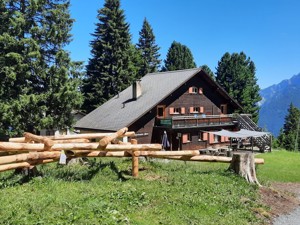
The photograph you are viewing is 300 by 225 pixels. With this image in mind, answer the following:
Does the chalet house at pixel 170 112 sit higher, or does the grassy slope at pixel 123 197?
the chalet house at pixel 170 112

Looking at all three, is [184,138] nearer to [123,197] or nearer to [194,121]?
[194,121]

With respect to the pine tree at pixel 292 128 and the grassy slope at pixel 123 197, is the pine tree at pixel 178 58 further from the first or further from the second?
the grassy slope at pixel 123 197

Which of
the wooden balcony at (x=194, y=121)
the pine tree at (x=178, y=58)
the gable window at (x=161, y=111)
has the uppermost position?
the pine tree at (x=178, y=58)

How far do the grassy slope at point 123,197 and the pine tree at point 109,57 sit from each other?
3457cm

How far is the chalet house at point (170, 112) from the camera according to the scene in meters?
33.4

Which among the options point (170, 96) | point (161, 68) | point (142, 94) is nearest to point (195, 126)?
point (170, 96)

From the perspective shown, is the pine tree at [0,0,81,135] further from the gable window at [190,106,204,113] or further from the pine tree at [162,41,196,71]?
the pine tree at [162,41,196,71]

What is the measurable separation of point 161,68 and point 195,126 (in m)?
34.8

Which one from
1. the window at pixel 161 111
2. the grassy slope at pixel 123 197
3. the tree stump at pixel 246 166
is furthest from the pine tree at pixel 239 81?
the grassy slope at pixel 123 197

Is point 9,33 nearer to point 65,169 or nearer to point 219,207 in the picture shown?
point 65,169

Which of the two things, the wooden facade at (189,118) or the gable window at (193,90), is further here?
the gable window at (193,90)

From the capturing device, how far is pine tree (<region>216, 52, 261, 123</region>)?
6456 cm

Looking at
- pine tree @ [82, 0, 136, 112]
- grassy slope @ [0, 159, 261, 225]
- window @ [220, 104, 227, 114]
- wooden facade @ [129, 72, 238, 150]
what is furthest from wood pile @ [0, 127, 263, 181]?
pine tree @ [82, 0, 136, 112]

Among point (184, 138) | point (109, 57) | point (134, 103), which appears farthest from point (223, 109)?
point (109, 57)
